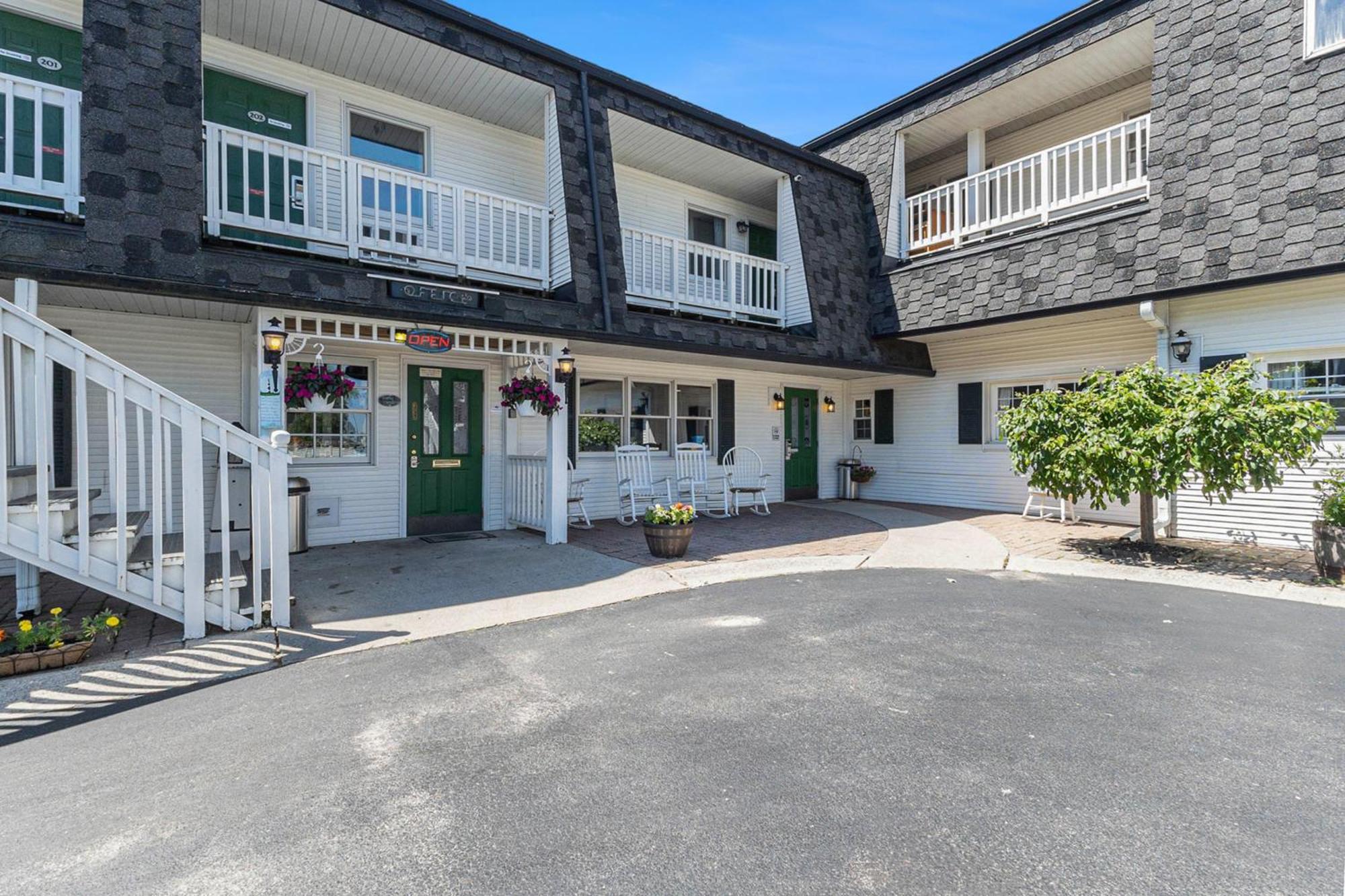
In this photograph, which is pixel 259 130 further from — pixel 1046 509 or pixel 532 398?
pixel 1046 509

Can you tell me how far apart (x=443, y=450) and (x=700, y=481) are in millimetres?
4024

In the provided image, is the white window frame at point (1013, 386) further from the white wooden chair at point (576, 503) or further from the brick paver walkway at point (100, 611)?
the brick paver walkway at point (100, 611)

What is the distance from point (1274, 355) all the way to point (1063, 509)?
3.08 metres

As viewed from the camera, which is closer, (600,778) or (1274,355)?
(600,778)

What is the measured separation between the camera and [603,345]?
8531 mm

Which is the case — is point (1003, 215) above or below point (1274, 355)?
above

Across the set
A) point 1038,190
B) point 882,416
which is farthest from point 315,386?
point 1038,190

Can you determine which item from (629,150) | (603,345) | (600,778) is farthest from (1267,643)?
(629,150)

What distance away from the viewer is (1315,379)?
7.25m

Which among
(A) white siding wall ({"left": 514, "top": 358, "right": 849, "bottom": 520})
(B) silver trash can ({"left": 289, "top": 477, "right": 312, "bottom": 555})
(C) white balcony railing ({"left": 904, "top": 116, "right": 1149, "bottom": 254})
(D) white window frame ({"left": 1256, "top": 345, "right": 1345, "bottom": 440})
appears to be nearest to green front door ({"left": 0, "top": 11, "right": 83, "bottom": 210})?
(B) silver trash can ({"left": 289, "top": 477, "right": 312, "bottom": 555})

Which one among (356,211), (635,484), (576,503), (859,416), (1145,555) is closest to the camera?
(356,211)

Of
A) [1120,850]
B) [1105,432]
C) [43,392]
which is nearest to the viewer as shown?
[1120,850]

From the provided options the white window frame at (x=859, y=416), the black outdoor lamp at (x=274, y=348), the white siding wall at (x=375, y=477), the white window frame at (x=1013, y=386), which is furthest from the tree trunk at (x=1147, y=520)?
the black outdoor lamp at (x=274, y=348)

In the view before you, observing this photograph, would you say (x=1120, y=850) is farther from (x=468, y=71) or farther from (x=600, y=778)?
(x=468, y=71)
